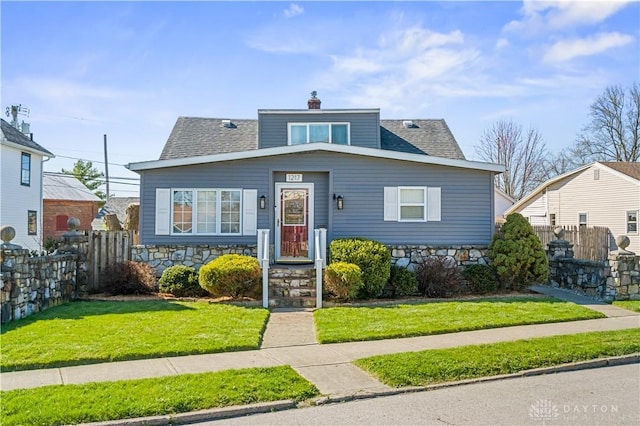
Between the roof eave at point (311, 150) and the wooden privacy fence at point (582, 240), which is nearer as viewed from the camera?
the roof eave at point (311, 150)

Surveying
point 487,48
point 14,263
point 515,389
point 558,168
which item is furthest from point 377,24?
point 558,168

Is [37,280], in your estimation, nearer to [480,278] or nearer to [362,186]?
[362,186]

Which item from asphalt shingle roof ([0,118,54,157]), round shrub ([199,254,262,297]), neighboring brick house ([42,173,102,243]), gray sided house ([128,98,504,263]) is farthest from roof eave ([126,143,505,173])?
neighboring brick house ([42,173,102,243])

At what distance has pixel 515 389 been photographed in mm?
5664

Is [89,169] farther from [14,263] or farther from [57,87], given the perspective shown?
[14,263]

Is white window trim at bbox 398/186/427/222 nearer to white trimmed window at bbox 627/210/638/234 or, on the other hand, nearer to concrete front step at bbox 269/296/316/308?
concrete front step at bbox 269/296/316/308

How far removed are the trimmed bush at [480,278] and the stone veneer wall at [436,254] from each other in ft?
1.79

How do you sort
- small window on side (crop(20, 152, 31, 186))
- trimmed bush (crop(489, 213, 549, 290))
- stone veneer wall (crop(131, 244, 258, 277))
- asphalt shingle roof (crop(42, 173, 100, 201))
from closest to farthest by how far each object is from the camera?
1. trimmed bush (crop(489, 213, 549, 290))
2. stone veneer wall (crop(131, 244, 258, 277))
3. small window on side (crop(20, 152, 31, 186))
4. asphalt shingle roof (crop(42, 173, 100, 201))

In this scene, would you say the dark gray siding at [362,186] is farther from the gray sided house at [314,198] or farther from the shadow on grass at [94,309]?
the shadow on grass at [94,309]

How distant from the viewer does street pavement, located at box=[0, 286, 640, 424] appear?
5684 mm

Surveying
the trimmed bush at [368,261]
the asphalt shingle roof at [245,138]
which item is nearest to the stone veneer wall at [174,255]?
the trimmed bush at [368,261]

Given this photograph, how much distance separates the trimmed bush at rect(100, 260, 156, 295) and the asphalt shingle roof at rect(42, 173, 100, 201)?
23652 mm

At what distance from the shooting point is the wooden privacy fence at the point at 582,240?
756 inches

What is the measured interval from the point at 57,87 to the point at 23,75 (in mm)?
841
